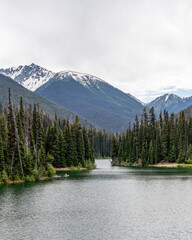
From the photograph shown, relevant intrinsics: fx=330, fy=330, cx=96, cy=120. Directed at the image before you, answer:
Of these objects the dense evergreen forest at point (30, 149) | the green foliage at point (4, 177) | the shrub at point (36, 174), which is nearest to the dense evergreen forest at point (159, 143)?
the dense evergreen forest at point (30, 149)

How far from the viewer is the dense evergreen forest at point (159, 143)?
12912 centimetres

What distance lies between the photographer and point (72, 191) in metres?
61.2

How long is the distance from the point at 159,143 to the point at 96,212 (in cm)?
9672

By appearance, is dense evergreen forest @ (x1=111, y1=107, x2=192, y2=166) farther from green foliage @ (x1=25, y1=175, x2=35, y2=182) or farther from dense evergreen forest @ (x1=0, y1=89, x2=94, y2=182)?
green foliage @ (x1=25, y1=175, x2=35, y2=182)

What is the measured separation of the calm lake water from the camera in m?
33.7

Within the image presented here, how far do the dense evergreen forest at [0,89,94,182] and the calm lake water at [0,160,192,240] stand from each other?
1062 centimetres

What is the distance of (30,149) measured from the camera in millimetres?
87125

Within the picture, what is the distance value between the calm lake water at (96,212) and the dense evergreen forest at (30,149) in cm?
1062

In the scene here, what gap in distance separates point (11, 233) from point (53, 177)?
5343 cm

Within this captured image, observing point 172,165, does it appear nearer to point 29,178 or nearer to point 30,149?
point 30,149

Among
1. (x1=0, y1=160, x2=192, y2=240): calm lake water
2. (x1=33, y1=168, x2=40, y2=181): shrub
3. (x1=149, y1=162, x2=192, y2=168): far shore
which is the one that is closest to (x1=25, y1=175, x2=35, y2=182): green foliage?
(x1=33, y1=168, x2=40, y2=181): shrub

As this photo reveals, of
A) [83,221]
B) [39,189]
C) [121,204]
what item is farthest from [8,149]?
[83,221]

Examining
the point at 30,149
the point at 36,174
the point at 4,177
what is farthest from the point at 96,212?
the point at 30,149

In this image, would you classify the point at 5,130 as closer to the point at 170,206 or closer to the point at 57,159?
the point at 57,159
